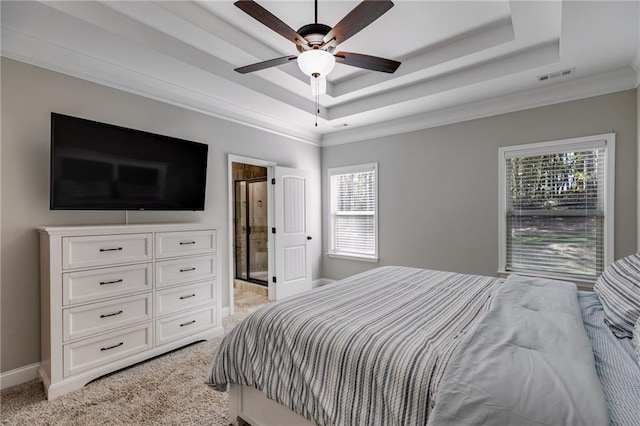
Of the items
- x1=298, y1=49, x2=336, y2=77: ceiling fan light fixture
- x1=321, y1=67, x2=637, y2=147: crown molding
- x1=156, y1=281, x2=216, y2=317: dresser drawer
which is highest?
x1=321, y1=67, x2=637, y2=147: crown molding

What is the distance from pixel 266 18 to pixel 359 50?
1531 millimetres

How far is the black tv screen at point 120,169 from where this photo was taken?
91.1 inches

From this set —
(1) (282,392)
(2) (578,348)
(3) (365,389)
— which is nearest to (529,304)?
(2) (578,348)

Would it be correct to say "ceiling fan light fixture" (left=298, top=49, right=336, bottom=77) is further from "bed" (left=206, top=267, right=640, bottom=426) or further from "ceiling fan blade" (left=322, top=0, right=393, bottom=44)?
"bed" (left=206, top=267, right=640, bottom=426)

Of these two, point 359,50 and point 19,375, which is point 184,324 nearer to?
point 19,375

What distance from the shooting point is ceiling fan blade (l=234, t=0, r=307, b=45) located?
63.1 inches

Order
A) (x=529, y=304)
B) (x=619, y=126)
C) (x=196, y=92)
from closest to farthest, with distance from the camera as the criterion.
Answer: (x=529, y=304), (x=619, y=126), (x=196, y=92)

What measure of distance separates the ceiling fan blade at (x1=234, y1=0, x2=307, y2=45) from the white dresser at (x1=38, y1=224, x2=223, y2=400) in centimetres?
191

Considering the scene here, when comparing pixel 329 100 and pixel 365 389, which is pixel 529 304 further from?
pixel 329 100

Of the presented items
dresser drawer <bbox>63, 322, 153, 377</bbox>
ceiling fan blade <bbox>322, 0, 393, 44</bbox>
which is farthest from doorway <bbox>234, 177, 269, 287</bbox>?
ceiling fan blade <bbox>322, 0, 393, 44</bbox>

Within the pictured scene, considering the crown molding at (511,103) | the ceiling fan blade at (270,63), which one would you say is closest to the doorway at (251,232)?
the crown molding at (511,103)

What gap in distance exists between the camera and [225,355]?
1736mm

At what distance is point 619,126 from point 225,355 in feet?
13.2

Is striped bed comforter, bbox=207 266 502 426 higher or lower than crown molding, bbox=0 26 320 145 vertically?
lower
